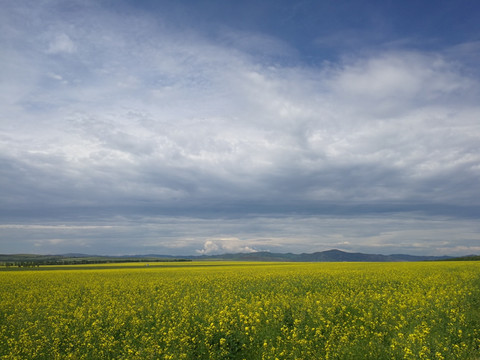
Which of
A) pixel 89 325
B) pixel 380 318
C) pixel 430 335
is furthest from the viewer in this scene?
pixel 89 325

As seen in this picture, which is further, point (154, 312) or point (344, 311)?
point (154, 312)

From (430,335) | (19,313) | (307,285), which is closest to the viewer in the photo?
(430,335)

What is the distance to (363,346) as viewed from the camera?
9.38 metres

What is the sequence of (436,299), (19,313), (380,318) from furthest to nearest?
1. (19,313)
2. (436,299)
3. (380,318)

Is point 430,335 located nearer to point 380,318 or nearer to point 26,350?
point 380,318

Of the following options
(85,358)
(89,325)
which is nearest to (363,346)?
(85,358)

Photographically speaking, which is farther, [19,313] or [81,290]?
[81,290]

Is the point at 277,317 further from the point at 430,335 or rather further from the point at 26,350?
the point at 26,350

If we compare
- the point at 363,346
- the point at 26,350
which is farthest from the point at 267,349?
the point at 26,350

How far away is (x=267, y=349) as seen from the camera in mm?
9594

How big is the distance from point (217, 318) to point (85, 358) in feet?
14.8

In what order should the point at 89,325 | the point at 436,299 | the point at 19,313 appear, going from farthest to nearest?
the point at 19,313 < the point at 436,299 < the point at 89,325

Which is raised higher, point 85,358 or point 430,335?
point 430,335

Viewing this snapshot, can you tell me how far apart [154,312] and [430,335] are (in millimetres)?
10583
